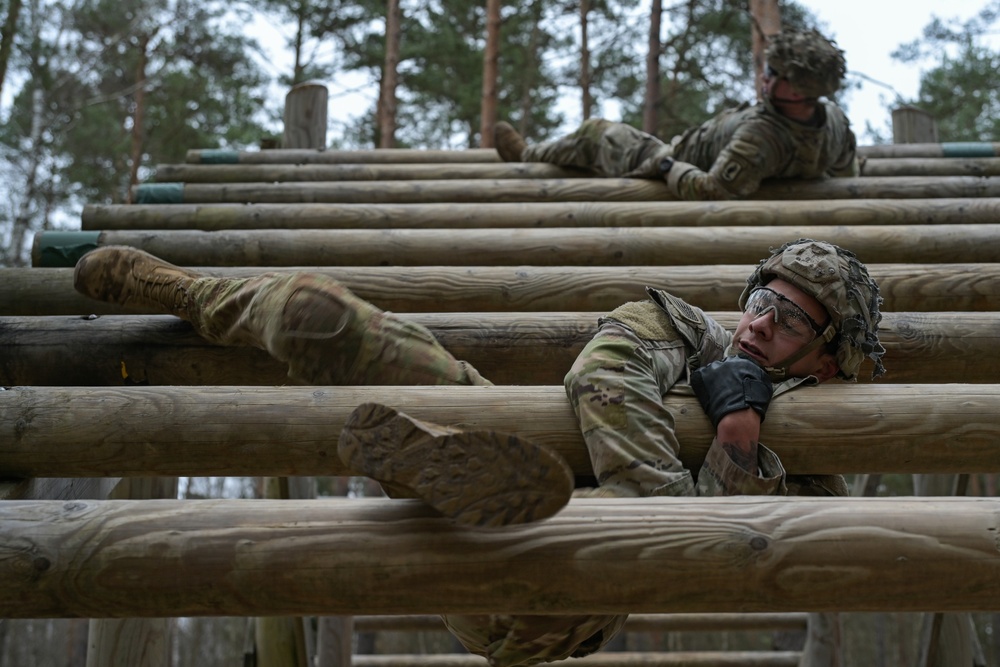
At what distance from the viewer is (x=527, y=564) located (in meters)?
1.74

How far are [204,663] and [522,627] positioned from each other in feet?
77.1

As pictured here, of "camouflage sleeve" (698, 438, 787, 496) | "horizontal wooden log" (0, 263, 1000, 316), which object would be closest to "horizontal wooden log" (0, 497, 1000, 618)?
"camouflage sleeve" (698, 438, 787, 496)

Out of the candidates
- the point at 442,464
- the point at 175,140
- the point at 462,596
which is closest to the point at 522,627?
the point at 462,596

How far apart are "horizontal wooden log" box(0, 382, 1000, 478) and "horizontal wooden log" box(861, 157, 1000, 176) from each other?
383cm

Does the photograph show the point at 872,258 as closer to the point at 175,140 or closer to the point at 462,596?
the point at 462,596

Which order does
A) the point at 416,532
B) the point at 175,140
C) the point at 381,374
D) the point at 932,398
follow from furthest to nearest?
the point at 175,140, the point at 381,374, the point at 932,398, the point at 416,532

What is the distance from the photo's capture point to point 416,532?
1.78 meters

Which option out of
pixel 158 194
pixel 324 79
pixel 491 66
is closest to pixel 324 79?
pixel 324 79


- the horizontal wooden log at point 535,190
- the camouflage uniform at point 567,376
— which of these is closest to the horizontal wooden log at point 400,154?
the horizontal wooden log at point 535,190

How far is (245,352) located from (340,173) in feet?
10.1

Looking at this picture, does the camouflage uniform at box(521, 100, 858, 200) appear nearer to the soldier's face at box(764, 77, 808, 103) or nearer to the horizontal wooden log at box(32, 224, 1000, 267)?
the soldier's face at box(764, 77, 808, 103)

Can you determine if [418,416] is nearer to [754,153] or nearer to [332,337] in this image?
[332,337]

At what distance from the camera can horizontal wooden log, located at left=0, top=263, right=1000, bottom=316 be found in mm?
3434

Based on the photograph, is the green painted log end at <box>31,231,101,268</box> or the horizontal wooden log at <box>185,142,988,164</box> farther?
the horizontal wooden log at <box>185,142,988,164</box>
